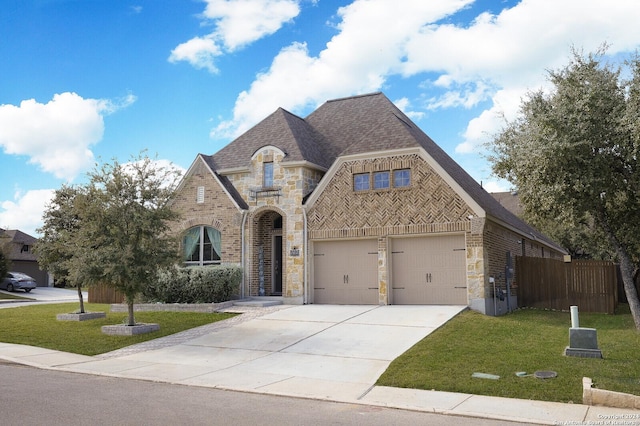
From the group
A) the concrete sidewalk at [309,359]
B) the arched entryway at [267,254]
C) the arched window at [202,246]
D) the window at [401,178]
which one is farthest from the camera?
the arched window at [202,246]

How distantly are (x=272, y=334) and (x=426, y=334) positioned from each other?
4006 mm

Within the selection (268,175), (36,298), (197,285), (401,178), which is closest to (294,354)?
(197,285)

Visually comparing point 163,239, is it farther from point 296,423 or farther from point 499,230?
point 499,230

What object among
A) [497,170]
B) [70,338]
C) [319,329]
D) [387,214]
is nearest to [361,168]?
[387,214]

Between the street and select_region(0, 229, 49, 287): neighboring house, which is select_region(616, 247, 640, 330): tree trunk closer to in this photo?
the street

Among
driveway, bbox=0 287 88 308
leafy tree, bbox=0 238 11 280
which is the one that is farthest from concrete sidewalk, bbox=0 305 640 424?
leafy tree, bbox=0 238 11 280

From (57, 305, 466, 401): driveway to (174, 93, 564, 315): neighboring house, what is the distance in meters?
1.70

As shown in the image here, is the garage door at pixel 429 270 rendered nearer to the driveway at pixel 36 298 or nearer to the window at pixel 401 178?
the window at pixel 401 178

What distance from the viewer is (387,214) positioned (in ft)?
62.8

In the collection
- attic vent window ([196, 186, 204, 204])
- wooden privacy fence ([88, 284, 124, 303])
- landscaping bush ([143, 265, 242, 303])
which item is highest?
attic vent window ([196, 186, 204, 204])

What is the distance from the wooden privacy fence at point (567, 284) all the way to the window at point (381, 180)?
635cm

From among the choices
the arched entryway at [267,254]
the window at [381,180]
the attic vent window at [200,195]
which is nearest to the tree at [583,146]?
the window at [381,180]

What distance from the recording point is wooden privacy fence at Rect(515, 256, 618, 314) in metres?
18.8

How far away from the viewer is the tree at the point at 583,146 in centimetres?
1400
